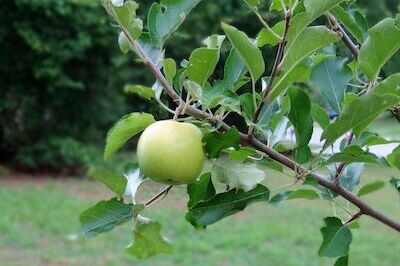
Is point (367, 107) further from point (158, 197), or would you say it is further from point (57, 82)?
point (57, 82)

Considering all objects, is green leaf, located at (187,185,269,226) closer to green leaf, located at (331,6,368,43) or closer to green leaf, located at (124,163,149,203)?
green leaf, located at (124,163,149,203)

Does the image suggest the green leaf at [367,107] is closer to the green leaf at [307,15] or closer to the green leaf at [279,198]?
the green leaf at [307,15]

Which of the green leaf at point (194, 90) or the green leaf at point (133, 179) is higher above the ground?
the green leaf at point (194, 90)

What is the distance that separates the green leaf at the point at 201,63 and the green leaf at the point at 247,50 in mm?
28

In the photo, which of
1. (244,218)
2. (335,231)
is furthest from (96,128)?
(335,231)

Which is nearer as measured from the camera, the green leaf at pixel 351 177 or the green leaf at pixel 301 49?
the green leaf at pixel 301 49

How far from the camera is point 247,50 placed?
67 cm

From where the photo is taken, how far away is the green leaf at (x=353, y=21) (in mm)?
855

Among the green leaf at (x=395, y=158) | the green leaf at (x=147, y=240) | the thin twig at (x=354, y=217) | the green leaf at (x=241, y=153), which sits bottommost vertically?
the thin twig at (x=354, y=217)

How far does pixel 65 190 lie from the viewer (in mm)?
6523

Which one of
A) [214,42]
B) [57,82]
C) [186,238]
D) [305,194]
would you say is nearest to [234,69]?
[214,42]

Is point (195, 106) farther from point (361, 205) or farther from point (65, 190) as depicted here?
point (65, 190)

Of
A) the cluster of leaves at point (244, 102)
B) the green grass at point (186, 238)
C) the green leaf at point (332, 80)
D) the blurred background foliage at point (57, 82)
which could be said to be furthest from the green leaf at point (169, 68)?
the blurred background foliage at point (57, 82)

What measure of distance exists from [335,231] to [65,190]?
5869 mm
